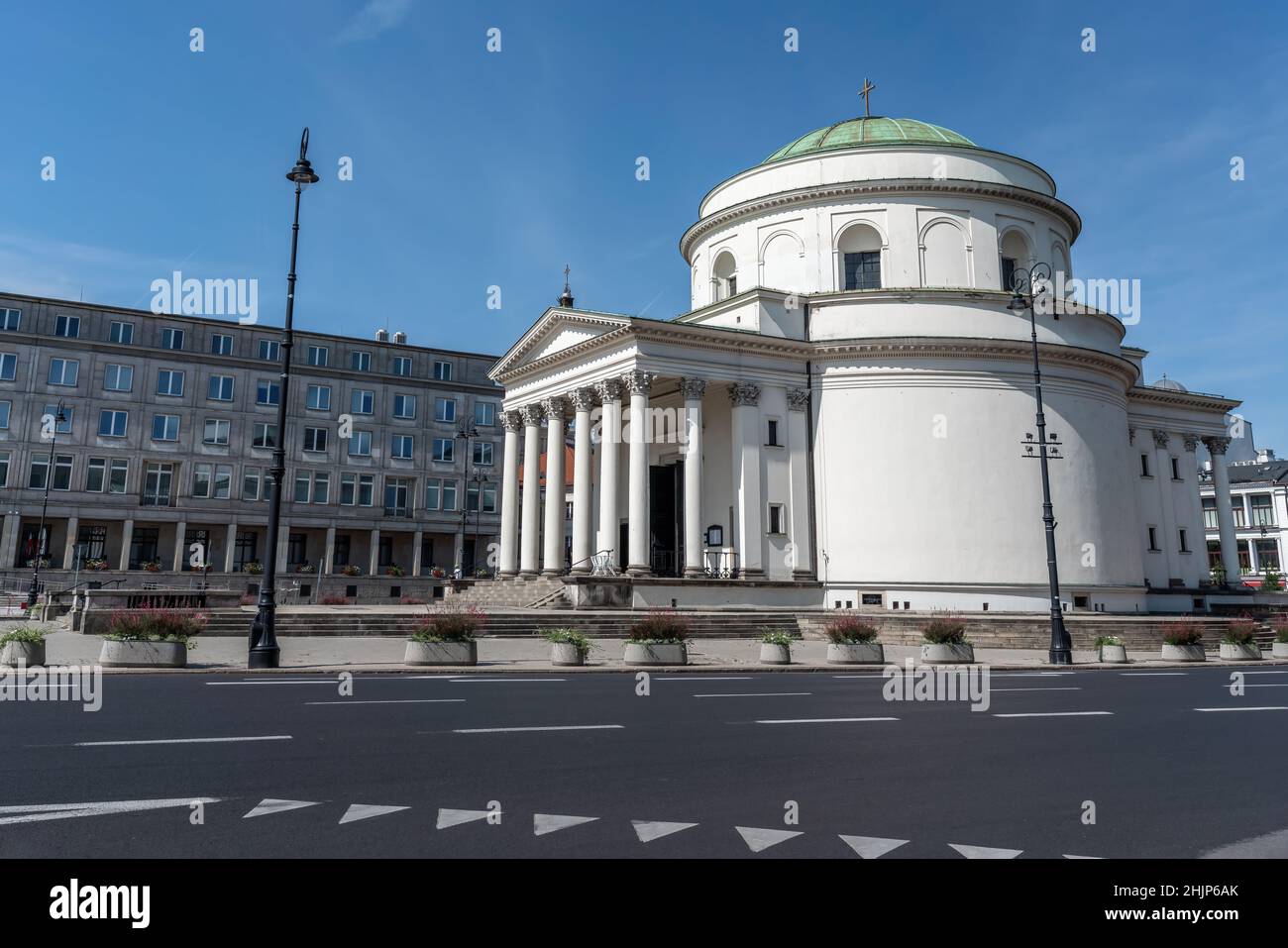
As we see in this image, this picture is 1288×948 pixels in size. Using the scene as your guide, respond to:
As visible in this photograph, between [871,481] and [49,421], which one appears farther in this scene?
[49,421]

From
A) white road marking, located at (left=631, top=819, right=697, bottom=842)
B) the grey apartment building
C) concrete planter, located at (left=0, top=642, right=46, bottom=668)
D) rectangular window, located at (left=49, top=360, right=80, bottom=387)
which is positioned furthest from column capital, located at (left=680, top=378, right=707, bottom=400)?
Result: rectangular window, located at (left=49, top=360, right=80, bottom=387)

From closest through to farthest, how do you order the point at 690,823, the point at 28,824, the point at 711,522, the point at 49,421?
the point at 28,824 → the point at 690,823 → the point at 711,522 → the point at 49,421

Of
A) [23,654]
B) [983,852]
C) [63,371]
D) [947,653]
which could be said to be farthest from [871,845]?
[63,371]

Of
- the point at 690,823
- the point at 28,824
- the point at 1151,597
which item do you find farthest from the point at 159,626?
the point at 1151,597

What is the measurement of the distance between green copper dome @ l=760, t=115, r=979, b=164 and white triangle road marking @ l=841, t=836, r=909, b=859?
41219mm

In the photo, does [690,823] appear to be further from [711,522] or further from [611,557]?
[711,522]

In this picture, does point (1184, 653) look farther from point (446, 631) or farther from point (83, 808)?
point (83, 808)

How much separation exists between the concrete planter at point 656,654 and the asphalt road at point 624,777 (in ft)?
23.1

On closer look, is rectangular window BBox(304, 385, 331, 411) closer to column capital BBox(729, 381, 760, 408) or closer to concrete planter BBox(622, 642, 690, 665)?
column capital BBox(729, 381, 760, 408)

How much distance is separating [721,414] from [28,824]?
36.6 meters

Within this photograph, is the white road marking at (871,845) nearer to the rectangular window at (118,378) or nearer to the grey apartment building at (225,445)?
the grey apartment building at (225,445)

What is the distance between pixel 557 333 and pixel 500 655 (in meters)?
→ 21.3
